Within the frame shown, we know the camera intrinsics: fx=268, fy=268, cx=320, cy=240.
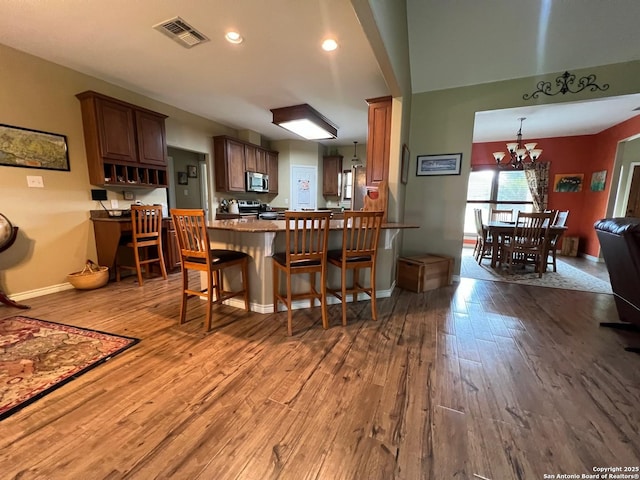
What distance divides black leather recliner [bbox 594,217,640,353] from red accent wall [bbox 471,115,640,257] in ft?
12.6

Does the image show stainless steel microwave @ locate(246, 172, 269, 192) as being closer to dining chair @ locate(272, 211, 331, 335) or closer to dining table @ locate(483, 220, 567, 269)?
dining chair @ locate(272, 211, 331, 335)

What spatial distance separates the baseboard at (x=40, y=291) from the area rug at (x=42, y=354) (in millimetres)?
633

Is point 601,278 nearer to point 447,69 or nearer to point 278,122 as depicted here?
point 447,69

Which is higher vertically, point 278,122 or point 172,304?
point 278,122

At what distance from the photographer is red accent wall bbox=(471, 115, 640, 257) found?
5129mm

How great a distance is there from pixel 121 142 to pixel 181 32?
177 centimetres

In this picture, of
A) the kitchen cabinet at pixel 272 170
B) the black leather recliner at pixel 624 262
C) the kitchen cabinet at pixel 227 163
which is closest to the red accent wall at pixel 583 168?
the black leather recliner at pixel 624 262

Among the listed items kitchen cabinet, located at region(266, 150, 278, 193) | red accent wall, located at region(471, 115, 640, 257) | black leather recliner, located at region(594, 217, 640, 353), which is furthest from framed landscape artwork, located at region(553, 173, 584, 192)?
kitchen cabinet, located at region(266, 150, 278, 193)

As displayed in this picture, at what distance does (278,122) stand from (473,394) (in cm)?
421

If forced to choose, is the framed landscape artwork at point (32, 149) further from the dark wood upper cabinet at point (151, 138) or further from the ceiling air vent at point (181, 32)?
the ceiling air vent at point (181, 32)

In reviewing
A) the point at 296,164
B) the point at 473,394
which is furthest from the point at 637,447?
the point at 296,164

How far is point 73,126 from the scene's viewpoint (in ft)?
10.4

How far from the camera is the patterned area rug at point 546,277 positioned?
11.9ft

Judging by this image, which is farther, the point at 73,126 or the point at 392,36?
the point at 73,126
